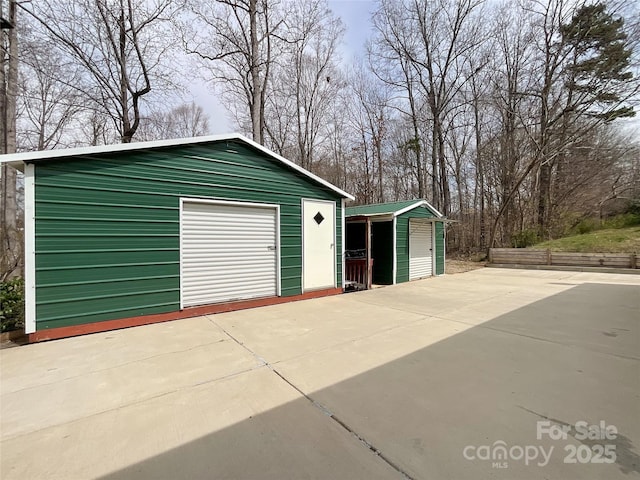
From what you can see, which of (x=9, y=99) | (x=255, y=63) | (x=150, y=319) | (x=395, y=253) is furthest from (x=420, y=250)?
(x=9, y=99)

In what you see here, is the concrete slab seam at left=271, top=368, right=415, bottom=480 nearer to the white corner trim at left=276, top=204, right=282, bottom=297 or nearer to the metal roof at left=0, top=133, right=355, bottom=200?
the white corner trim at left=276, top=204, right=282, bottom=297

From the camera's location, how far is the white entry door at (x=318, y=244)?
6.55 meters

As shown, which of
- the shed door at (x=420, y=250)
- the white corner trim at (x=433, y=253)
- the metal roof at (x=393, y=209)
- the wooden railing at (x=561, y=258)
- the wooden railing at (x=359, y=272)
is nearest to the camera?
the wooden railing at (x=359, y=272)

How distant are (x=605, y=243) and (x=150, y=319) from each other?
15.9m

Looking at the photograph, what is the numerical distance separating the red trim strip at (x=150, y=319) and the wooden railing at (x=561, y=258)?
414 inches

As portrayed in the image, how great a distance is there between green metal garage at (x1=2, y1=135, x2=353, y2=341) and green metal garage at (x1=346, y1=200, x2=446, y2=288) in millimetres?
1972

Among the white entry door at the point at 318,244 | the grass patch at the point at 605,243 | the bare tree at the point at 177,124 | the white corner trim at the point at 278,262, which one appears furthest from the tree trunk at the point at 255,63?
the grass patch at the point at 605,243

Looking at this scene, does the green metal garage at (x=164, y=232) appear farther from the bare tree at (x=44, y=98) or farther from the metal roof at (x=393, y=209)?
the bare tree at (x=44, y=98)

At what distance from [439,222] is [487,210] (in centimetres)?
851

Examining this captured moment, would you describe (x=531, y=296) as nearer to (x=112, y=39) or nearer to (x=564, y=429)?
(x=564, y=429)

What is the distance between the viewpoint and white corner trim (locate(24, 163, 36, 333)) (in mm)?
3781

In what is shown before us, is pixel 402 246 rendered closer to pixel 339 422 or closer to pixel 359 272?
pixel 359 272

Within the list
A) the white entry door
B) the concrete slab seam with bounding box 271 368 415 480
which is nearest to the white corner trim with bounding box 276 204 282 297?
the white entry door

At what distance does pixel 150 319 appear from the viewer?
464 centimetres
